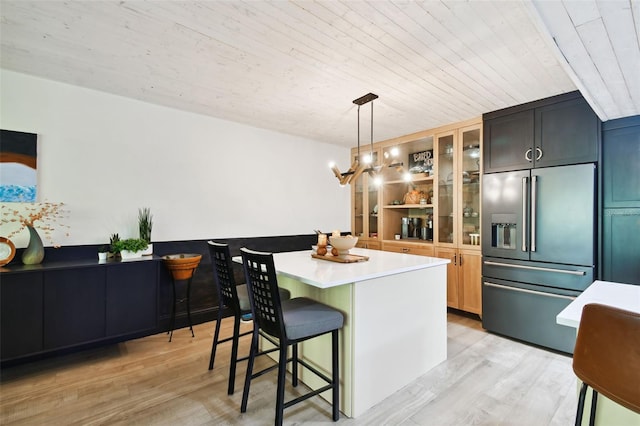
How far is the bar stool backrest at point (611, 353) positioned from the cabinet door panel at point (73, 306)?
3255 millimetres

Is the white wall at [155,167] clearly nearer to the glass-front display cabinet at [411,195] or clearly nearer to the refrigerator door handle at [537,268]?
the glass-front display cabinet at [411,195]

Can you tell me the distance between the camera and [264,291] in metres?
1.73

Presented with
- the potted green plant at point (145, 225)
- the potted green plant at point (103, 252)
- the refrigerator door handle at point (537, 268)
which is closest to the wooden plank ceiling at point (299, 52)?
the potted green plant at point (145, 225)

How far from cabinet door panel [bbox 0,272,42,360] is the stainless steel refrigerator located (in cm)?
421

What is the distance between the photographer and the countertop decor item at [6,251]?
2.33 meters

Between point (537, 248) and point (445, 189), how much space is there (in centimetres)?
132

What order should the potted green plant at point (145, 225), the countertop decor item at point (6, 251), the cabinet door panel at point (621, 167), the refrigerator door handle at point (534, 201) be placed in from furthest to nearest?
the potted green plant at point (145, 225) < the refrigerator door handle at point (534, 201) < the cabinet door panel at point (621, 167) < the countertop decor item at point (6, 251)

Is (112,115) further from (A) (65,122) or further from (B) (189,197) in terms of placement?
(B) (189,197)

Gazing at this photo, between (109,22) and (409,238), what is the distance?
417cm

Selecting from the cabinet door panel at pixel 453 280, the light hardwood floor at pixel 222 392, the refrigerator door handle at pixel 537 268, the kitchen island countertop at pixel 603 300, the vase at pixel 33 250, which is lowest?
the light hardwood floor at pixel 222 392

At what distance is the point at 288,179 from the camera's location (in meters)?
4.35

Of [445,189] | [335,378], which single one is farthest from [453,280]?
[335,378]

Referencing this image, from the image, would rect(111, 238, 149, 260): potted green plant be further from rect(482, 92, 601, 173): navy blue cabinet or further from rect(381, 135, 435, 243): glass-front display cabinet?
rect(482, 92, 601, 173): navy blue cabinet

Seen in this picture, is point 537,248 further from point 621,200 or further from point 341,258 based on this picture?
point 341,258
